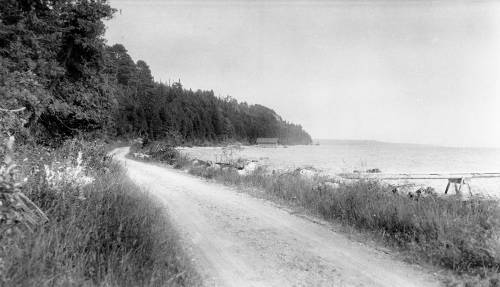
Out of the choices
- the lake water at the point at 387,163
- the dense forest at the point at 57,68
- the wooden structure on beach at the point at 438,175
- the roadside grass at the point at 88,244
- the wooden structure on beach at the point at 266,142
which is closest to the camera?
the roadside grass at the point at 88,244

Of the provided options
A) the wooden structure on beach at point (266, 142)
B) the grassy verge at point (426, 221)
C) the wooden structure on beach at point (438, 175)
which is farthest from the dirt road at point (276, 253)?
the wooden structure on beach at point (266, 142)

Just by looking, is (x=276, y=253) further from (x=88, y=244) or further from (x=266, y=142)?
(x=266, y=142)

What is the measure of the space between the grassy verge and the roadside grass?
173 inches

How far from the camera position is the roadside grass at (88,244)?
3.18 meters

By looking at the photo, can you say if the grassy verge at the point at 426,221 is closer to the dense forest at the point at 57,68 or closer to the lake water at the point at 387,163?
the lake water at the point at 387,163

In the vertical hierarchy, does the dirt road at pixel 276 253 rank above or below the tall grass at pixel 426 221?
below

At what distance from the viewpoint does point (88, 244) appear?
169 inches

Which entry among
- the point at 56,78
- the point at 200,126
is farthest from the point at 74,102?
the point at 200,126

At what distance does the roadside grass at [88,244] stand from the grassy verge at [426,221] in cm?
439

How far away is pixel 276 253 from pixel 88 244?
3.16 meters

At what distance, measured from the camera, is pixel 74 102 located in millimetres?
19188

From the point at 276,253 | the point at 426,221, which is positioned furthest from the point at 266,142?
the point at 276,253

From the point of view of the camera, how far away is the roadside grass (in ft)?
10.4

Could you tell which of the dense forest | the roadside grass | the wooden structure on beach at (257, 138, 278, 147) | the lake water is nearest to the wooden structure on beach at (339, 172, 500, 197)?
the lake water
